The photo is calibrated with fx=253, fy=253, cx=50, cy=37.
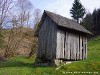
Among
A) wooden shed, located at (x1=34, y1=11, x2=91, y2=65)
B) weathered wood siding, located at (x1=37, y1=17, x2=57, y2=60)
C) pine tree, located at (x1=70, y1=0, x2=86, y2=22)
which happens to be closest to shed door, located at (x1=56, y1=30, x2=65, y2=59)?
wooden shed, located at (x1=34, y1=11, x2=91, y2=65)

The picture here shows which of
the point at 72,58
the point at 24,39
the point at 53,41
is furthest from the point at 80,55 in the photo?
the point at 24,39

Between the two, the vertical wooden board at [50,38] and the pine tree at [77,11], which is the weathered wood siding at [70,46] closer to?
the vertical wooden board at [50,38]

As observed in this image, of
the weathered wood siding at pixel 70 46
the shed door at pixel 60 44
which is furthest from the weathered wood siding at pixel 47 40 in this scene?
the weathered wood siding at pixel 70 46

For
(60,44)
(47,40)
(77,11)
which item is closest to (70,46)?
(60,44)

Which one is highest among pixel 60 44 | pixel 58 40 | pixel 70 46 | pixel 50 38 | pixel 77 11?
pixel 77 11

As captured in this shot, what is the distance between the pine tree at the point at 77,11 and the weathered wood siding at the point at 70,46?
208 feet

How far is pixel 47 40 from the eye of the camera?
98.5ft

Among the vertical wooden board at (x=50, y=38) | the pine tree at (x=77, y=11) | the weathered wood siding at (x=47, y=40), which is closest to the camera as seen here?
the vertical wooden board at (x=50, y=38)

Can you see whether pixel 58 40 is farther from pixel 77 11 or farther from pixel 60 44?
pixel 77 11

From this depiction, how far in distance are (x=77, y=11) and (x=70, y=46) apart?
67.9 m

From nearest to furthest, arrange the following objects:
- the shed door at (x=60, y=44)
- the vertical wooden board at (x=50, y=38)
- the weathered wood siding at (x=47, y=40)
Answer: the shed door at (x=60, y=44) → the vertical wooden board at (x=50, y=38) → the weathered wood siding at (x=47, y=40)

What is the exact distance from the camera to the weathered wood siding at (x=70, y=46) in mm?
28844

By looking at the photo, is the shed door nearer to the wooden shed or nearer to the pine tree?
the wooden shed

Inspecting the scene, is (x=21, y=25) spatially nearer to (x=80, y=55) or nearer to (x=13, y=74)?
(x=80, y=55)
